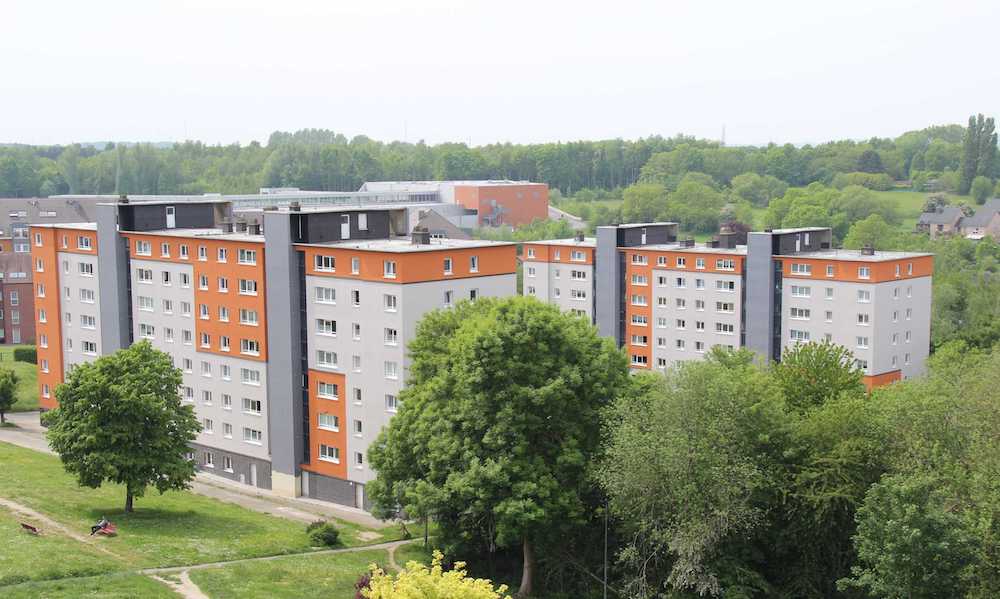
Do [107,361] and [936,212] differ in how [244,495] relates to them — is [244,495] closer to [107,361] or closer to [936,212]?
[107,361]

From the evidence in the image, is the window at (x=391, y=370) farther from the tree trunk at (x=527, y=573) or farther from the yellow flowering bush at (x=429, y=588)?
the yellow flowering bush at (x=429, y=588)

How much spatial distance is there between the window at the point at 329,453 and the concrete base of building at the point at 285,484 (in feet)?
6.93

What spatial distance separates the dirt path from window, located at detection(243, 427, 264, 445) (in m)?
14.8

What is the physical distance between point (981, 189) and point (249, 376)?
161m

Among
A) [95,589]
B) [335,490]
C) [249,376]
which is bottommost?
[335,490]

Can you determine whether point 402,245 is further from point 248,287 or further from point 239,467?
point 239,467

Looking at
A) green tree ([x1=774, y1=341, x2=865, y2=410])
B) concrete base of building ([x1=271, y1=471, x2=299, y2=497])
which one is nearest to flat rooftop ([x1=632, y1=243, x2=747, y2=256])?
green tree ([x1=774, y1=341, x2=865, y2=410])

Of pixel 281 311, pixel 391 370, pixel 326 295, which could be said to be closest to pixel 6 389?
pixel 281 311

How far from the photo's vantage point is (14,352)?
89625 millimetres

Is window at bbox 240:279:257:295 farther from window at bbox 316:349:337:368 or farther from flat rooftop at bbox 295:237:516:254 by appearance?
window at bbox 316:349:337:368

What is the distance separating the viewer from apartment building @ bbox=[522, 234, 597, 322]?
8594cm

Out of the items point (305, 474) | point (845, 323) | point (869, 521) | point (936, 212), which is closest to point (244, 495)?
point (305, 474)

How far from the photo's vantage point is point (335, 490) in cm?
5516

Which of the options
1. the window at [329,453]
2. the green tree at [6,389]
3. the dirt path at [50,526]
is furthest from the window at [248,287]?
the green tree at [6,389]
